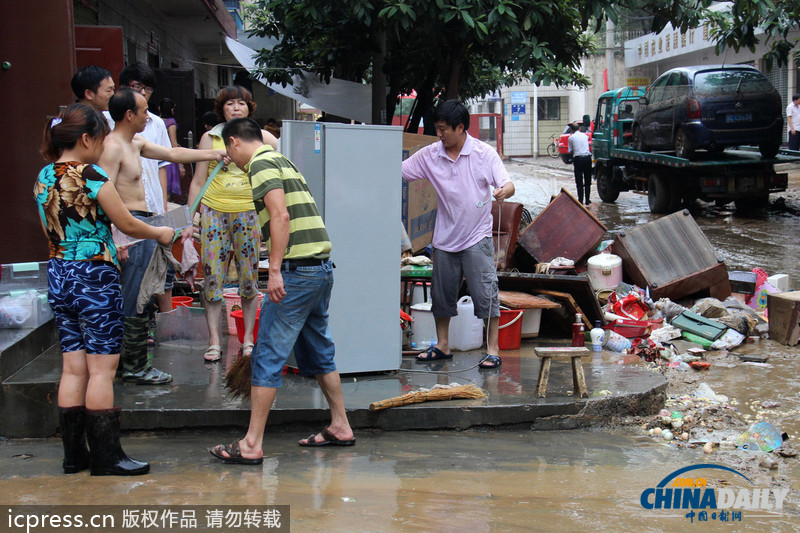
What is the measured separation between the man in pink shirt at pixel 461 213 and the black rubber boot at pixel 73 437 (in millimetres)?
2514

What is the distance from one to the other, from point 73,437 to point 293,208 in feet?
A: 5.06

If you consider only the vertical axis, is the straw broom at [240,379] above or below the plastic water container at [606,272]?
below

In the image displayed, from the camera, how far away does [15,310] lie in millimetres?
5020

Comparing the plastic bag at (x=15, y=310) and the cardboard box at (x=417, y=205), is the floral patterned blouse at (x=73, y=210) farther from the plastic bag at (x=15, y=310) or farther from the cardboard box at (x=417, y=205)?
the cardboard box at (x=417, y=205)

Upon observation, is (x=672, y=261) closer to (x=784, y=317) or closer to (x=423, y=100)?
(x=784, y=317)

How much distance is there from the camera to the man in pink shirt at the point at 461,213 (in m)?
5.47

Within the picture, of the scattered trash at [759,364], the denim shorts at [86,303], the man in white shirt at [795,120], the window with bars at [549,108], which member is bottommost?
the scattered trash at [759,364]

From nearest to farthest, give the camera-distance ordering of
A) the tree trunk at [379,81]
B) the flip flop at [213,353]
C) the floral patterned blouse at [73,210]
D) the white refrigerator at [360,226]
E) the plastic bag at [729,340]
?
the floral patterned blouse at [73,210] < the white refrigerator at [360,226] < the flip flop at [213,353] < the plastic bag at [729,340] < the tree trunk at [379,81]

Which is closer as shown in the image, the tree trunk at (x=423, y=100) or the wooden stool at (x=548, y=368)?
the wooden stool at (x=548, y=368)

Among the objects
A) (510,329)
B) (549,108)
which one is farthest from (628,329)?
(549,108)

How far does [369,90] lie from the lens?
13.6 metres

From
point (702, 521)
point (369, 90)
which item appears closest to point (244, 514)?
point (702, 521)

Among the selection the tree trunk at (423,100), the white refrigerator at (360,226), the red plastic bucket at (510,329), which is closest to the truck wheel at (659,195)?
the tree trunk at (423,100)

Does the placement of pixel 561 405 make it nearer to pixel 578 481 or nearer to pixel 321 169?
pixel 578 481
